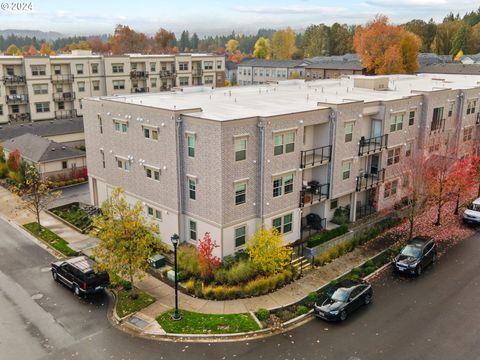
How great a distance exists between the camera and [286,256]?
27062 mm

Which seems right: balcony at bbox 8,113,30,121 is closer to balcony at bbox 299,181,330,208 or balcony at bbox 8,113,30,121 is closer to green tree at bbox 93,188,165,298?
green tree at bbox 93,188,165,298

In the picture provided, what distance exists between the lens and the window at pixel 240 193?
93.5 ft

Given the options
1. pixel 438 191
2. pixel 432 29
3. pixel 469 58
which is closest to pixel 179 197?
pixel 438 191

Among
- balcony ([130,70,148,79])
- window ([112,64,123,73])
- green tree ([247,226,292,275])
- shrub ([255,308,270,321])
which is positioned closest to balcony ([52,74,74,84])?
window ([112,64,123,73])

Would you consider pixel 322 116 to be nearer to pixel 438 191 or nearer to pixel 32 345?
pixel 438 191

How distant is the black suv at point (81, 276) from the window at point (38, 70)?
50.0m

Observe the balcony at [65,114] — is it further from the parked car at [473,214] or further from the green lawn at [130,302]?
the parked car at [473,214]

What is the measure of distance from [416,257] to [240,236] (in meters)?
11.6

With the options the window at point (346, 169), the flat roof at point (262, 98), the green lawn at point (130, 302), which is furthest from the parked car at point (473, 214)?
the green lawn at point (130, 302)

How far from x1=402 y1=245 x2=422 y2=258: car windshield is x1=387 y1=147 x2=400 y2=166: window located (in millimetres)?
9734

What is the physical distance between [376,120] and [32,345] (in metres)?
28.7

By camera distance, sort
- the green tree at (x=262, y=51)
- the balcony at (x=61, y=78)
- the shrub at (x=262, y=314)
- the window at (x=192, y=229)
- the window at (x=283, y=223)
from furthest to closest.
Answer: the green tree at (x=262, y=51) → the balcony at (x=61, y=78) → the window at (x=283, y=223) → the window at (x=192, y=229) → the shrub at (x=262, y=314)

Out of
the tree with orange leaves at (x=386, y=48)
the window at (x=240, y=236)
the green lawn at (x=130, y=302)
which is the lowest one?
the green lawn at (x=130, y=302)

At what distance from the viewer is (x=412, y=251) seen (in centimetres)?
2977
